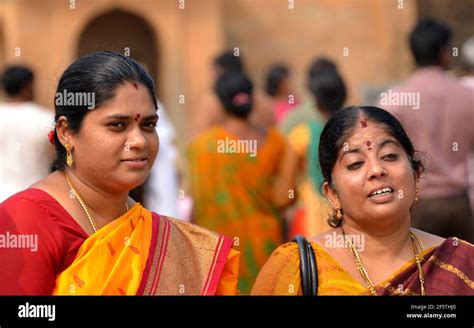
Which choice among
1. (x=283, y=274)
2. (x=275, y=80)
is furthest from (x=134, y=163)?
(x=275, y=80)

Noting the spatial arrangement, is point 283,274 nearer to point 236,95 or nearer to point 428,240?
point 428,240

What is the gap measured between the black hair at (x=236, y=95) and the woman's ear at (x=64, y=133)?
3496mm

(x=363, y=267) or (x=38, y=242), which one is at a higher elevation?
(x=38, y=242)

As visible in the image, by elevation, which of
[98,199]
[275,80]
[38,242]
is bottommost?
[38,242]

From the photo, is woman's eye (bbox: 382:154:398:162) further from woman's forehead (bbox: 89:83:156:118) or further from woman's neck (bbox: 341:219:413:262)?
woman's forehead (bbox: 89:83:156:118)

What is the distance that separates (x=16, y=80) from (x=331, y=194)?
13.9 ft

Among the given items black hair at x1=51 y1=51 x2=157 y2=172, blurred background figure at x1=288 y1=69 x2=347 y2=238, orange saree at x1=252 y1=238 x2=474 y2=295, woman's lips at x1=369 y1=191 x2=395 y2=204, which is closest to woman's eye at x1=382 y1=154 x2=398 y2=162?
woman's lips at x1=369 y1=191 x2=395 y2=204

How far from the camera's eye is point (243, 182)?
25.8 ft

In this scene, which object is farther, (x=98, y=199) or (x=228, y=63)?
(x=228, y=63)

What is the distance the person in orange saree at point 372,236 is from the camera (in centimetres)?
458

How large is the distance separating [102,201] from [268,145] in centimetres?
349

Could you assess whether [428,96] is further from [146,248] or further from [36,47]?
[36,47]
